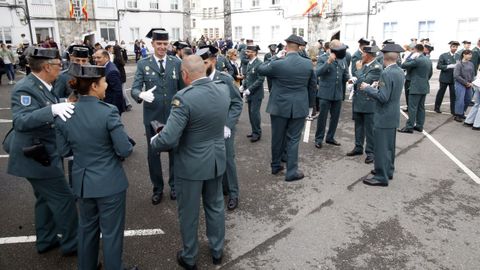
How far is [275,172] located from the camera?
248 inches

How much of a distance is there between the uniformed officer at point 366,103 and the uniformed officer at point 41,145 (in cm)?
512

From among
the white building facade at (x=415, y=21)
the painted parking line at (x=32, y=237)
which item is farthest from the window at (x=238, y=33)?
the painted parking line at (x=32, y=237)

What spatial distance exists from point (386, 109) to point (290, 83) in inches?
59.0

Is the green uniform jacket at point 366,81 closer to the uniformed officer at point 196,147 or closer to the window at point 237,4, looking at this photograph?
the uniformed officer at point 196,147

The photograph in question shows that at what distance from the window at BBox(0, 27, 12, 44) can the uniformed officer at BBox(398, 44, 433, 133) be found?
89.8 ft

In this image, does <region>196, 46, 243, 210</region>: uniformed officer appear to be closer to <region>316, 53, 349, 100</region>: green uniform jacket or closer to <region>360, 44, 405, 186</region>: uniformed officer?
<region>360, 44, 405, 186</region>: uniformed officer

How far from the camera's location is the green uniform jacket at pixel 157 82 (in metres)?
4.98

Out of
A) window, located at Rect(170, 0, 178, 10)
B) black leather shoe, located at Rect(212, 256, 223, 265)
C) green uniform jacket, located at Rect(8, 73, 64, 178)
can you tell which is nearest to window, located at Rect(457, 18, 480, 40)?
black leather shoe, located at Rect(212, 256, 223, 265)

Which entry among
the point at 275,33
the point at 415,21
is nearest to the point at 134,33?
the point at 275,33

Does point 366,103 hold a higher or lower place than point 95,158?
lower

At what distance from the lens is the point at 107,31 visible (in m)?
32.4

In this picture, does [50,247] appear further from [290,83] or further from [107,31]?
[107,31]

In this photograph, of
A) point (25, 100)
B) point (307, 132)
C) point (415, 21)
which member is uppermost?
point (415, 21)

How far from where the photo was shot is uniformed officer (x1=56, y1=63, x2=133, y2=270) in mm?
3002
